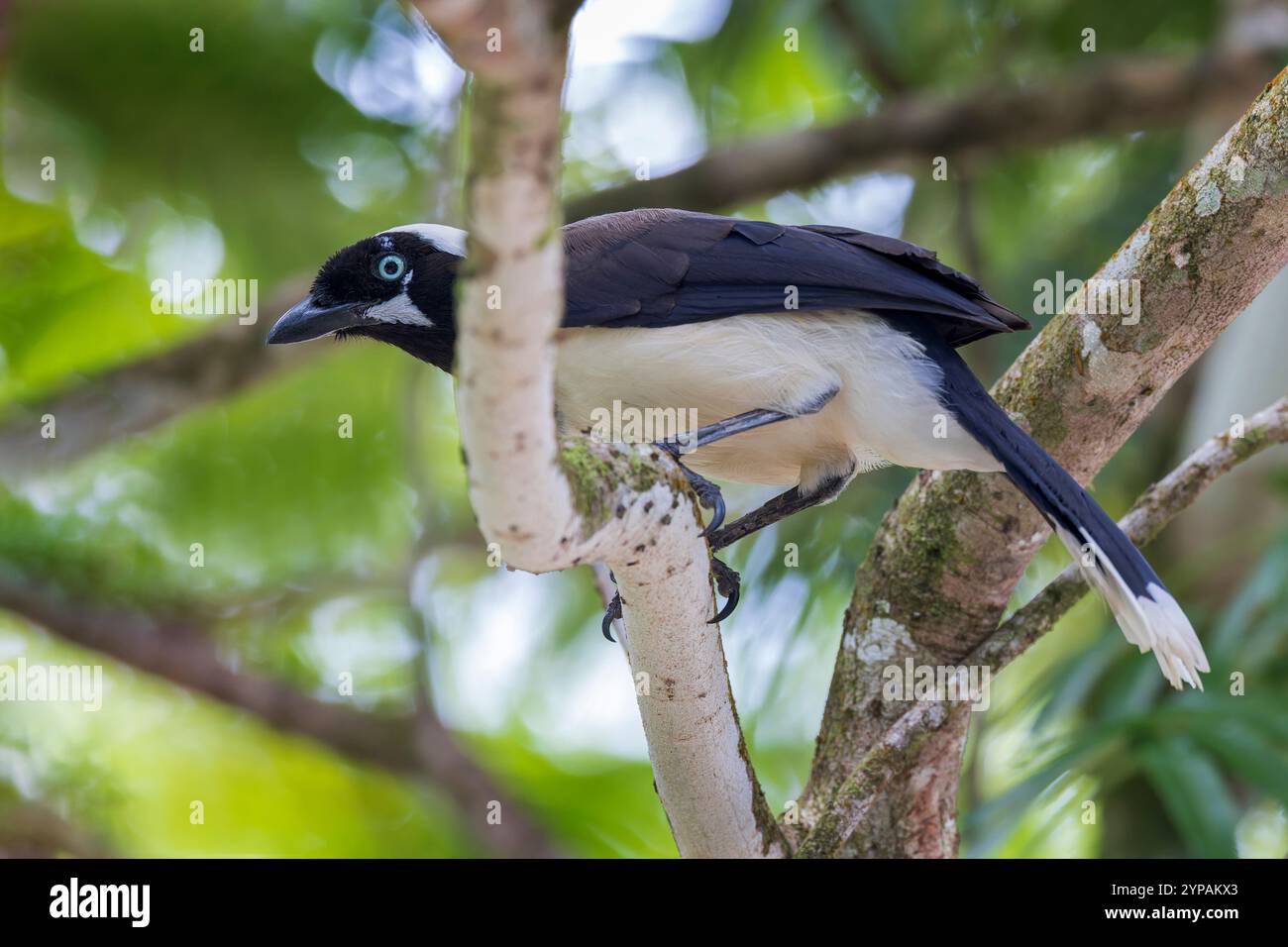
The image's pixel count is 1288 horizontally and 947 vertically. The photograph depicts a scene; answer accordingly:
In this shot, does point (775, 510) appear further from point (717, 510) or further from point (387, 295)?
point (387, 295)

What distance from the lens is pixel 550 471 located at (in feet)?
7.58

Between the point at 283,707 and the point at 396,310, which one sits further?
the point at 283,707

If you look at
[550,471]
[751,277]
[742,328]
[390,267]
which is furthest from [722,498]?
[390,267]

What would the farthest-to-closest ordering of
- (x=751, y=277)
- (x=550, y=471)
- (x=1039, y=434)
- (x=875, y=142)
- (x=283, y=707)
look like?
(x=875, y=142) → (x=283, y=707) → (x=751, y=277) → (x=1039, y=434) → (x=550, y=471)

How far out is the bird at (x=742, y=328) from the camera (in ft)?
12.3

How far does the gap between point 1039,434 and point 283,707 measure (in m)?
4.61

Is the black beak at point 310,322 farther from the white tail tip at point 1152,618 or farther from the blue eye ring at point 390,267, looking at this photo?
the white tail tip at point 1152,618

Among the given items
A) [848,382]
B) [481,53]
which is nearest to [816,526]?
[848,382]

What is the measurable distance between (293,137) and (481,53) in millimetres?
6951

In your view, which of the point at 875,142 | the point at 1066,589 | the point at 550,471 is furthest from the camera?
the point at 875,142

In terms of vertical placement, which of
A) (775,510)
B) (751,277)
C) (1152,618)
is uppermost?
(751,277)

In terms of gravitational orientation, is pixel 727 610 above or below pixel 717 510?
below

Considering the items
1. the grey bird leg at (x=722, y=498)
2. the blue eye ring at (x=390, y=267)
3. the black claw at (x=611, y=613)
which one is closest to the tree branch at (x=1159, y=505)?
the grey bird leg at (x=722, y=498)
